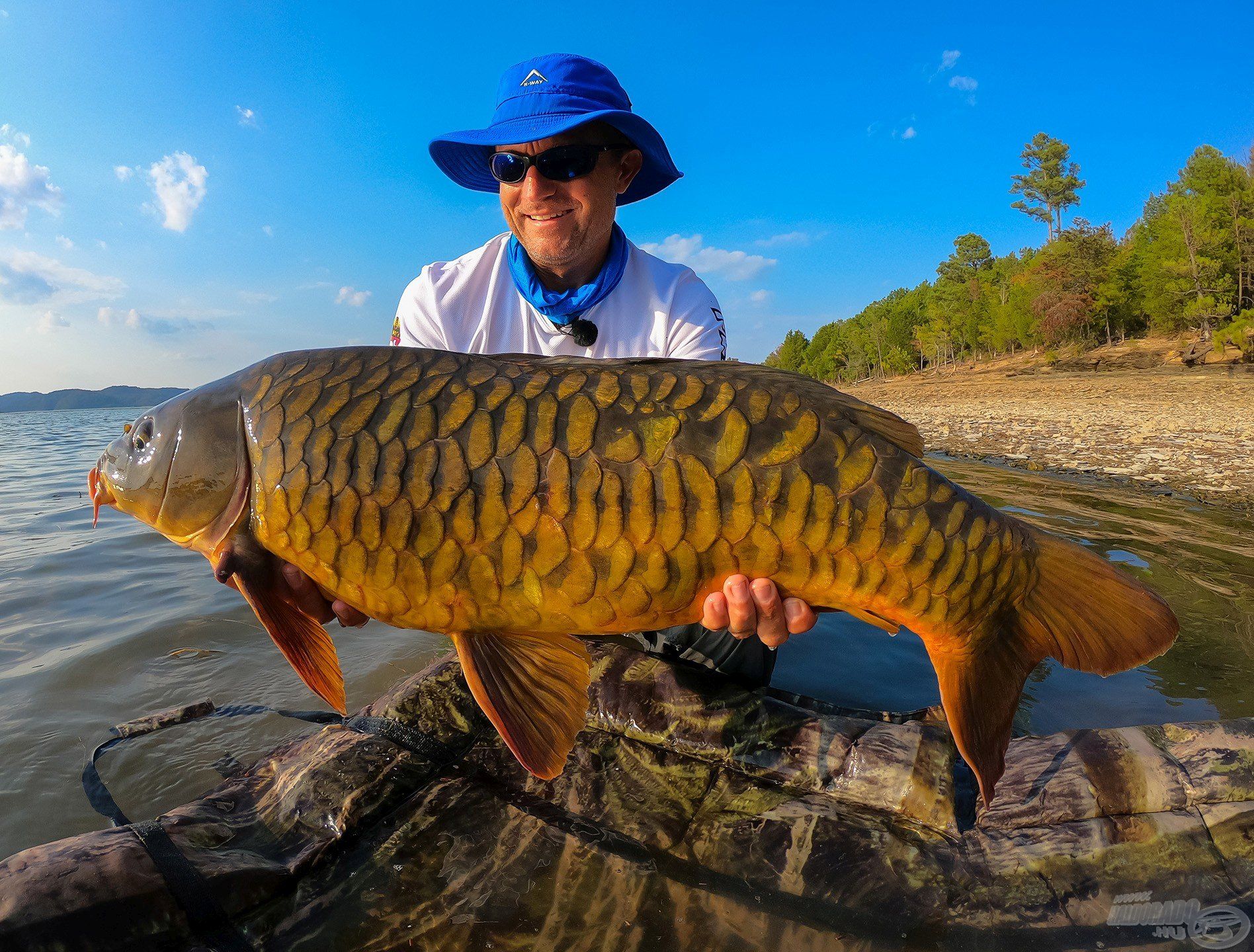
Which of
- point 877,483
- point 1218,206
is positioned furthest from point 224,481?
point 1218,206

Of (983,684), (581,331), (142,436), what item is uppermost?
(581,331)

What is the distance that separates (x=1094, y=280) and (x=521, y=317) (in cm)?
3635

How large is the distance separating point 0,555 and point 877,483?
272 inches

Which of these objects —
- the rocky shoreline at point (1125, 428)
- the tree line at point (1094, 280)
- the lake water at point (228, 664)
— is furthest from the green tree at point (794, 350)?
the lake water at point (228, 664)

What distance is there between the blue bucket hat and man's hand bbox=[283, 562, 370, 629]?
1833 millimetres

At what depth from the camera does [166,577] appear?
509 centimetres

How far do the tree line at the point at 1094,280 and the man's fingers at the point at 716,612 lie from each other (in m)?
13.7

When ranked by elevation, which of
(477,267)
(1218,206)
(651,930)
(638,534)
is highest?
(1218,206)

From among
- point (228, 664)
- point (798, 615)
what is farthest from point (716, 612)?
point (228, 664)

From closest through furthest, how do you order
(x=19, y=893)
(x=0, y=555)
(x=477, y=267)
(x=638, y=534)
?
(x=19, y=893)
(x=638, y=534)
(x=477, y=267)
(x=0, y=555)

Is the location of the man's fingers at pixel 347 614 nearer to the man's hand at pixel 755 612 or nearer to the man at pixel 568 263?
the man's hand at pixel 755 612

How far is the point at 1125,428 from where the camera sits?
10.4m

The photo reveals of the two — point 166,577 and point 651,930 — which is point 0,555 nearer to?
point 166,577

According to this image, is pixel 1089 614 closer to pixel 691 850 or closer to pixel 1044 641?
pixel 1044 641
